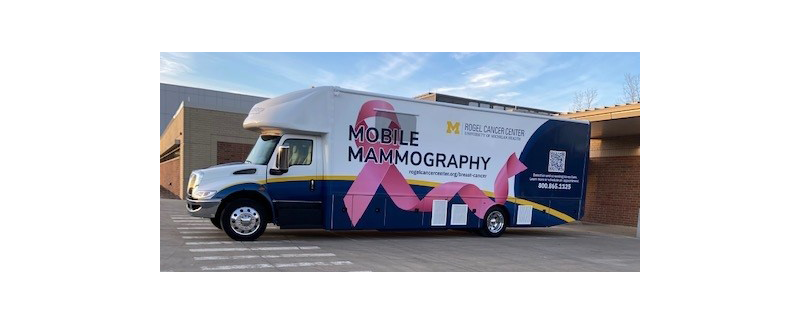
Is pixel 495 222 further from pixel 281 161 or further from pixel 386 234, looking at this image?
pixel 281 161

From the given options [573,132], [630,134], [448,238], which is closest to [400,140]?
[448,238]

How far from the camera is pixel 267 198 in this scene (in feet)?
33.6

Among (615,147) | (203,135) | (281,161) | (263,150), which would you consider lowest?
(281,161)

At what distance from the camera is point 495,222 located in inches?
509

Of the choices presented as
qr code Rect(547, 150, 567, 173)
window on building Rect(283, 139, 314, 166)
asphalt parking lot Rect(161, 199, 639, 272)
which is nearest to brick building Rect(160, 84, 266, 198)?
asphalt parking lot Rect(161, 199, 639, 272)

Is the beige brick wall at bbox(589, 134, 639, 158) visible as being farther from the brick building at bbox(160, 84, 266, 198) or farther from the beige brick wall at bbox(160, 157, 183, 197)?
the beige brick wall at bbox(160, 157, 183, 197)

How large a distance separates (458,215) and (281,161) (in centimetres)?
442

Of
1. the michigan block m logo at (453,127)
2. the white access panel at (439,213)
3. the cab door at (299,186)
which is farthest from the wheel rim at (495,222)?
the cab door at (299,186)

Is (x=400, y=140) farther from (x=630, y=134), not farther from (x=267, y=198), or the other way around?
(x=630, y=134)

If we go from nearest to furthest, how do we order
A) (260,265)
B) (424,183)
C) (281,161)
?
(260,265), (281,161), (424,183)

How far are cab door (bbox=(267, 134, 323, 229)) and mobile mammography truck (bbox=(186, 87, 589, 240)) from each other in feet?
0.07

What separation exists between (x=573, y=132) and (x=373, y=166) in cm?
579

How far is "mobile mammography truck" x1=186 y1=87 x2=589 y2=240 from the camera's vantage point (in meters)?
10.3

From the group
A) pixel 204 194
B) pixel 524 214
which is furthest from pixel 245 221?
pixel 524 214
